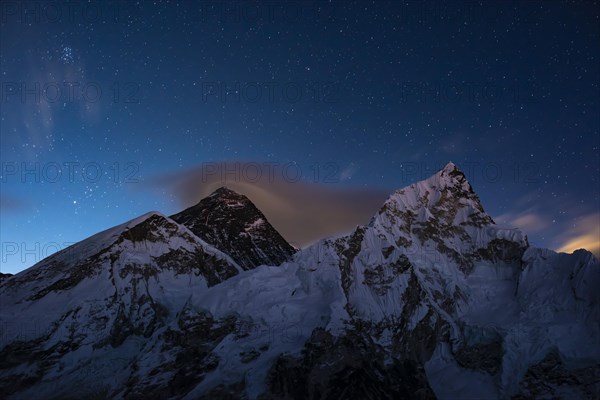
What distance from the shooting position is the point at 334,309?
5984 inches

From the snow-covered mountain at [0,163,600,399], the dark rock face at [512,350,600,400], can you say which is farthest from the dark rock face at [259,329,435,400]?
the dark rock face at [512,350,600,400]

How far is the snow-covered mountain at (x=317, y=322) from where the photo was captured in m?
139

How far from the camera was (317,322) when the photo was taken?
151 meters

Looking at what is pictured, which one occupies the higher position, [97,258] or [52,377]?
[97,258]

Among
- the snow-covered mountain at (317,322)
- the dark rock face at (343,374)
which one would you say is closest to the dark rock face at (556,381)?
the snow-covered mountain at (317,322)

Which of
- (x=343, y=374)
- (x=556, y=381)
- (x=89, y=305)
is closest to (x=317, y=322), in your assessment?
(x=343, y=374)

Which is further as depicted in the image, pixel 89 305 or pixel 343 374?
pixel 89 305

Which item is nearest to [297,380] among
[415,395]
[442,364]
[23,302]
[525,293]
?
[415,395]

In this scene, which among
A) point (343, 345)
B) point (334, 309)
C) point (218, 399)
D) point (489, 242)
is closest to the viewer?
point (218, 399)

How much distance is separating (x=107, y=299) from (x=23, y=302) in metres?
25.5

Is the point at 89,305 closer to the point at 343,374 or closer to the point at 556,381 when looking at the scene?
the point at 343,374

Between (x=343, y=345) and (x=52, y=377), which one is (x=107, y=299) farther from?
(x=343, y=345)

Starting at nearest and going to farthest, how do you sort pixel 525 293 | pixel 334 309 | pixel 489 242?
pixel 334 309 < pixel 525 293 < pixel 489 242

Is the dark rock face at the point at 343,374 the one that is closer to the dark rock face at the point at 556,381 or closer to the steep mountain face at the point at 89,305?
the dark rock face at the point at 556,381
